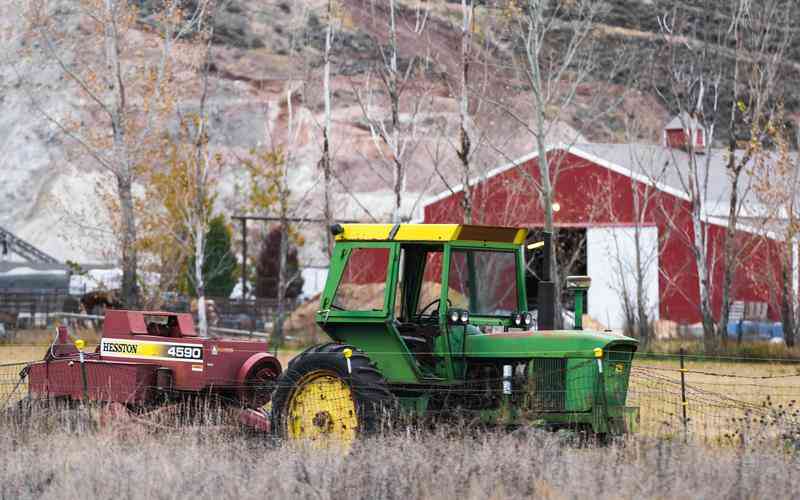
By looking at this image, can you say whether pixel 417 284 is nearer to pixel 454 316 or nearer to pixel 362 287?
pixel 362 287

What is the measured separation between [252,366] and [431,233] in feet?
10.1

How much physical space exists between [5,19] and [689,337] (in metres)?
67.7

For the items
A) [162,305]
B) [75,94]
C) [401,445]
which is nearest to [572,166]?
[162,305]

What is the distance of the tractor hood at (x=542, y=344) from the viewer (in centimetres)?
1066

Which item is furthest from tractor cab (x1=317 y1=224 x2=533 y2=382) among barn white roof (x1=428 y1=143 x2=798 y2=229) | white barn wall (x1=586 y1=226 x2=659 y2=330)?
white barn wall (x1=586 y1=226 x2=659 y2=330)

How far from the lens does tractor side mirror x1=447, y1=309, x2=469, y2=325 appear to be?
1088 cm

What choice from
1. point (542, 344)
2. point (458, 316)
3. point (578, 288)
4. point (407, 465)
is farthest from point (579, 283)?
point (407, 465)

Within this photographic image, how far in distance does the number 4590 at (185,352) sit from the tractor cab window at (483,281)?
10.3ft

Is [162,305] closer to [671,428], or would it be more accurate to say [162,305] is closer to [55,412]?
[55,412]

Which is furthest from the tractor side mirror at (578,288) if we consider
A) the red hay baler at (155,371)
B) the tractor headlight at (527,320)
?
the red hay baler at (155,371)

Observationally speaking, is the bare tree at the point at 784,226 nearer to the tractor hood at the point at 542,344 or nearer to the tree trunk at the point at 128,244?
the tree trunk at the point at 128,244

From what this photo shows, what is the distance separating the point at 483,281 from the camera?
11.8 metres

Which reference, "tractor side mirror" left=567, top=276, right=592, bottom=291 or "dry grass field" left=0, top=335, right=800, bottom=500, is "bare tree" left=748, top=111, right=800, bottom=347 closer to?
"dry grass field" left=0, top=335, right=800, bottom=500

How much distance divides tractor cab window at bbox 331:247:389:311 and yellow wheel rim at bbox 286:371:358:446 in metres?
0.83
